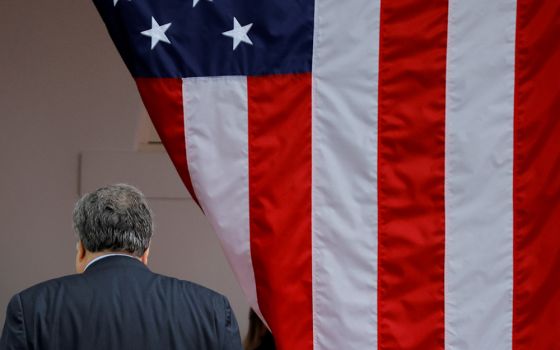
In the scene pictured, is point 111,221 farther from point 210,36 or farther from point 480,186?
point 480,186

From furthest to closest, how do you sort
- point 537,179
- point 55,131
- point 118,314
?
point 55,131 < point 537,179 < point 118,314

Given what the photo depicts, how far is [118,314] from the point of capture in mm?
2086

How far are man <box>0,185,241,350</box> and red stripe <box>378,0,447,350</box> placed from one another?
1.91 feet

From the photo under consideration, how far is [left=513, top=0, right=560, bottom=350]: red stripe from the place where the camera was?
2.58 m

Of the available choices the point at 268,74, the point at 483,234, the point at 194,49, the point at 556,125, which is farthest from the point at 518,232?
the point at 194,49

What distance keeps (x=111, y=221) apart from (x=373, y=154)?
0.78 metres

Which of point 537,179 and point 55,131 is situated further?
point 55,131

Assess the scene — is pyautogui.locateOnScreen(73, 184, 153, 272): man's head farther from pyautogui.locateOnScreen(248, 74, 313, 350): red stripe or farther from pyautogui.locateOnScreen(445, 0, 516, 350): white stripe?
pyautogui.locateOnScreen(445, 0, 516, 350): white stripe

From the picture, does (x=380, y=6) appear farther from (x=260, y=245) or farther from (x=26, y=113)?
(x=26, y=113)

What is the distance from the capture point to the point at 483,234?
261cm

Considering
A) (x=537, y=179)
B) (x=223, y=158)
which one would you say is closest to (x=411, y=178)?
(x=537, y=179)

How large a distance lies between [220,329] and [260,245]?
18.5 inches

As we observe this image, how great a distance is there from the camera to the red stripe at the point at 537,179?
8.48 ft

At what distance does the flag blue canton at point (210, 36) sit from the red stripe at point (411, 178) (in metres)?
→ 0.23
